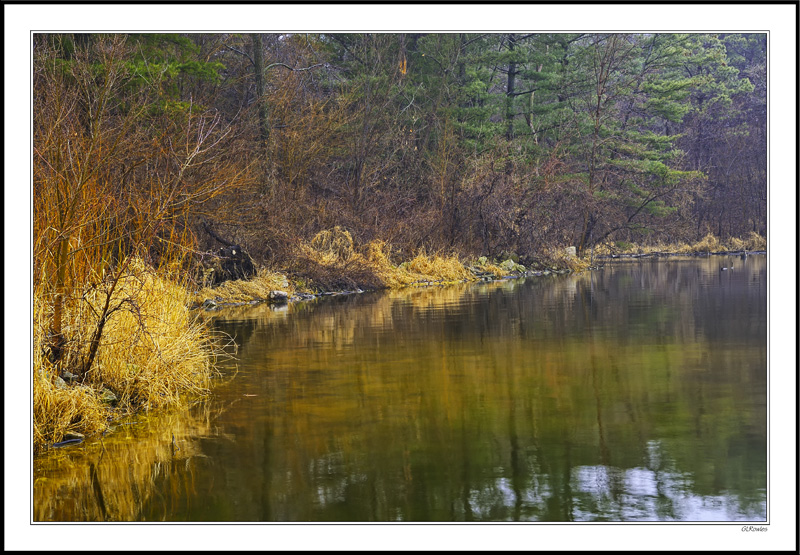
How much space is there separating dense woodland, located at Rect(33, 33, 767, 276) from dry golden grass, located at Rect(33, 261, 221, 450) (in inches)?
64.9

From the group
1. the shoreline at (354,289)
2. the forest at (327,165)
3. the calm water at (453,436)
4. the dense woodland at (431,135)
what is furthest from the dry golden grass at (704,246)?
the calm water at (453,436)

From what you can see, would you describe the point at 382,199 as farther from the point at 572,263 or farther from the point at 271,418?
the point at 271,418

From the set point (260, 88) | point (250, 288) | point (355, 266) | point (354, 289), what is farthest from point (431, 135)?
point (250, 288)

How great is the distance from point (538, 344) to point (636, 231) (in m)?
37.9

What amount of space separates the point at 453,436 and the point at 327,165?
25.4 metres

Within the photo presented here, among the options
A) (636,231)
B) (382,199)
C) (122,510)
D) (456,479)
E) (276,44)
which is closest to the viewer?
(122,510)

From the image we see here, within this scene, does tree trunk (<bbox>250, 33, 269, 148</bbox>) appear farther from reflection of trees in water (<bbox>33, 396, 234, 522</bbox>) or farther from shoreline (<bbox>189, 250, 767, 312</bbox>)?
reflection of trees in water (<bbox>33, 396, 234, 522</bbox>)

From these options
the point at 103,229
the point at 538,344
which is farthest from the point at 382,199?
the point at 103,229

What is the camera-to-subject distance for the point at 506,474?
23.6 ft

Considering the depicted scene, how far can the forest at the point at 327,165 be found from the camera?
10062mm

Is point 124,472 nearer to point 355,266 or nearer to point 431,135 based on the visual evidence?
point 355,266

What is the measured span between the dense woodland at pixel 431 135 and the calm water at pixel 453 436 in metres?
3.77

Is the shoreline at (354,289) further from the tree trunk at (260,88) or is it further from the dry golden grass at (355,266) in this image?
the tree trunk at (260,88)

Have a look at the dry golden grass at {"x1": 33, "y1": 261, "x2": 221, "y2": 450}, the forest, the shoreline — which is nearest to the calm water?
the dry golden grass at {"x1": 33, "y1": 261, "x2": 221, "y2": 450}
